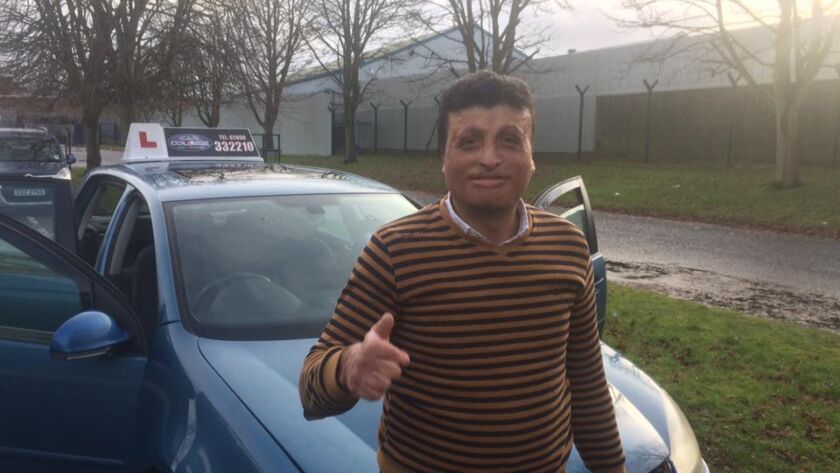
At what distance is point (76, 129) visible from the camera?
54.8 metres

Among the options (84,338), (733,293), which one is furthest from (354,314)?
(733,293)

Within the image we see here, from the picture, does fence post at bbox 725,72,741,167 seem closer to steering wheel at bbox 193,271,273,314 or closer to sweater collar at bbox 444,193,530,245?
steering wheel at bbox 193,271,273,314

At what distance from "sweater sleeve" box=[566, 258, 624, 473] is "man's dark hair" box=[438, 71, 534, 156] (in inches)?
16.9

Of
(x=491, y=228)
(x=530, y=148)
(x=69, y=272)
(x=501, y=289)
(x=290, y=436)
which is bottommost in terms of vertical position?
(x=290, y=436)

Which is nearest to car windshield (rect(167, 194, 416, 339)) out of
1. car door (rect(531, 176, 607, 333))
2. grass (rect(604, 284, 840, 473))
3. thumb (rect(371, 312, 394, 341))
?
Result: car door (rect(531, 176, 607, 333))

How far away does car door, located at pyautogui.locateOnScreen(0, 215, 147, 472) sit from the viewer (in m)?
2.66

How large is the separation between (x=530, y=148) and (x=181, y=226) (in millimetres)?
1922

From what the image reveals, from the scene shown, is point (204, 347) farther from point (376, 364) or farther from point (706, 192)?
point (706, 192)

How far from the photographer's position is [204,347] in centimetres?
257

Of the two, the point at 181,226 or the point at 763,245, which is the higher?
the point at 181,226

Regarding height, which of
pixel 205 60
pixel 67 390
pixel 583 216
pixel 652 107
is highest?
pixel 205 60

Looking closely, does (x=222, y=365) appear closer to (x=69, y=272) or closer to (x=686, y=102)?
(x=69, y=272)

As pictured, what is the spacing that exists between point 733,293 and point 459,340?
23.2 ft

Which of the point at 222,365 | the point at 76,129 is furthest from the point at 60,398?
the point at 76,129
